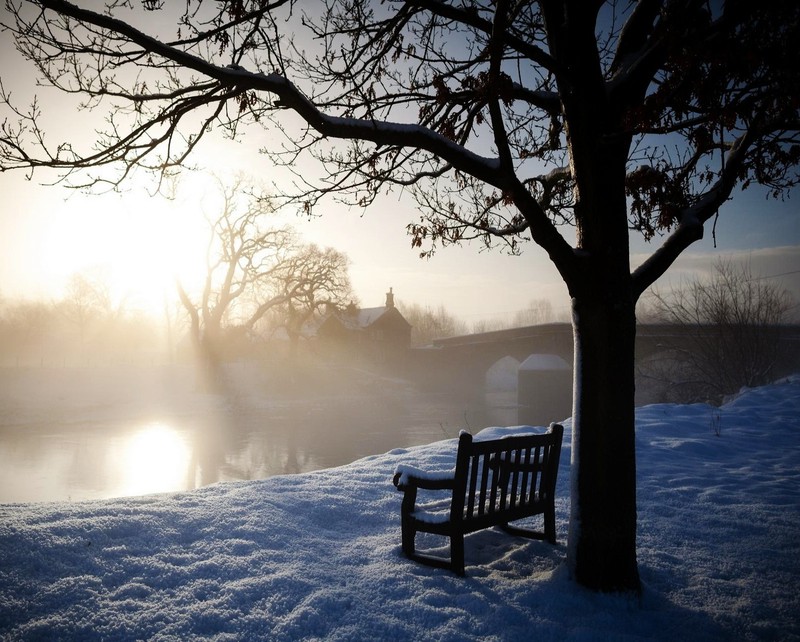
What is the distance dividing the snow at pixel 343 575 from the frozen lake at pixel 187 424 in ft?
26.7

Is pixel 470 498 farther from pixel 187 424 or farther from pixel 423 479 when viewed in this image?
pixel 187 424

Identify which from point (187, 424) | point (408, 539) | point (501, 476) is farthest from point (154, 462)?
point (501, 476)

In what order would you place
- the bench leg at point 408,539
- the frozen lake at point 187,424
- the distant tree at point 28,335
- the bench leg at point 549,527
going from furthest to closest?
1. the distant tree at point 28,335
2. the frozen lake at point 187,424
3. the bench leg at point 549,527
4. the bench leg at point 408,539

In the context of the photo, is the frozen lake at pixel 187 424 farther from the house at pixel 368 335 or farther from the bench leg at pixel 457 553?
the bench leg at pixel 457 553

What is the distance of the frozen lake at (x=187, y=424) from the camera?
14.5 m

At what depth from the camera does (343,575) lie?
3.54 metres

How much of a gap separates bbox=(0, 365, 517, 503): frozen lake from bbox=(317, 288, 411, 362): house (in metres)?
7.82

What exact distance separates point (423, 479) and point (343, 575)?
88 centimetres

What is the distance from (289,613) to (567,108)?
12.8ft

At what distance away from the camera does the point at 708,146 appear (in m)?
4.20

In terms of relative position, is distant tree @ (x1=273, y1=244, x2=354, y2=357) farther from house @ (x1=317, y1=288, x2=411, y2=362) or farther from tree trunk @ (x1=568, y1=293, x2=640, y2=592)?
tree trunk @ (x1=568, y1=293, x2=640, y2=592)

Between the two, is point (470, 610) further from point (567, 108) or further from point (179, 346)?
point (179, 346)

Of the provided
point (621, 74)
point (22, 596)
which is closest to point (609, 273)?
point (621, 74)

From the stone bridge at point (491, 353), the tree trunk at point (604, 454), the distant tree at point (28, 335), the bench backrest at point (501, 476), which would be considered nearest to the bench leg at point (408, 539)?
the bench backrest at point (501, 476)
